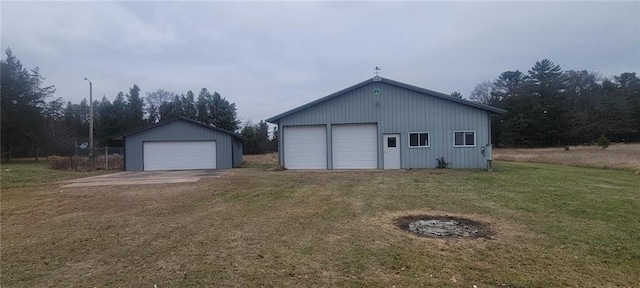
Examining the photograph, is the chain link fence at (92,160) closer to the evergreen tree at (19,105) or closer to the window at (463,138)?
the evergreen tree at (19,105)

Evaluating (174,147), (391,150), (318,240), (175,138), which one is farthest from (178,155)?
(318,240)

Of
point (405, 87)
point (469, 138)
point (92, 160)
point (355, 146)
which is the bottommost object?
point (92, 160)

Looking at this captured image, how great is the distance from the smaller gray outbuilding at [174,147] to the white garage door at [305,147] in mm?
6253

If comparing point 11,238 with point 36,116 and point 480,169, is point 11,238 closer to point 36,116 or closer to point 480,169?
point 480,169

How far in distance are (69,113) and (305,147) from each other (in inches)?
2165

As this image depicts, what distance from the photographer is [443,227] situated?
259 inches

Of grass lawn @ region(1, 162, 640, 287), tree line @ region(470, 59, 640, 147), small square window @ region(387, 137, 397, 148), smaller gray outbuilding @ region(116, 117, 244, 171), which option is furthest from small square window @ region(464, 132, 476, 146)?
tree line @ region(470, 59, 640, 147)

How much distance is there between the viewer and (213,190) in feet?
39.7

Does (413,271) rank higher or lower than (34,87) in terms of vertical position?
lower

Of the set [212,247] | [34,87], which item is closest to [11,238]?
[212,247]

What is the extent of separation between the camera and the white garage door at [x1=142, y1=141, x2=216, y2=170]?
24.2 metres

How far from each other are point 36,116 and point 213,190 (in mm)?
33962

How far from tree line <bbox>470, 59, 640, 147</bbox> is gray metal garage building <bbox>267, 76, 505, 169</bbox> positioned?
42.8m

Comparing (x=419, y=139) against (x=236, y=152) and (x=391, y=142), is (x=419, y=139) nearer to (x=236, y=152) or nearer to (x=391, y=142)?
(x=391, y=142)
